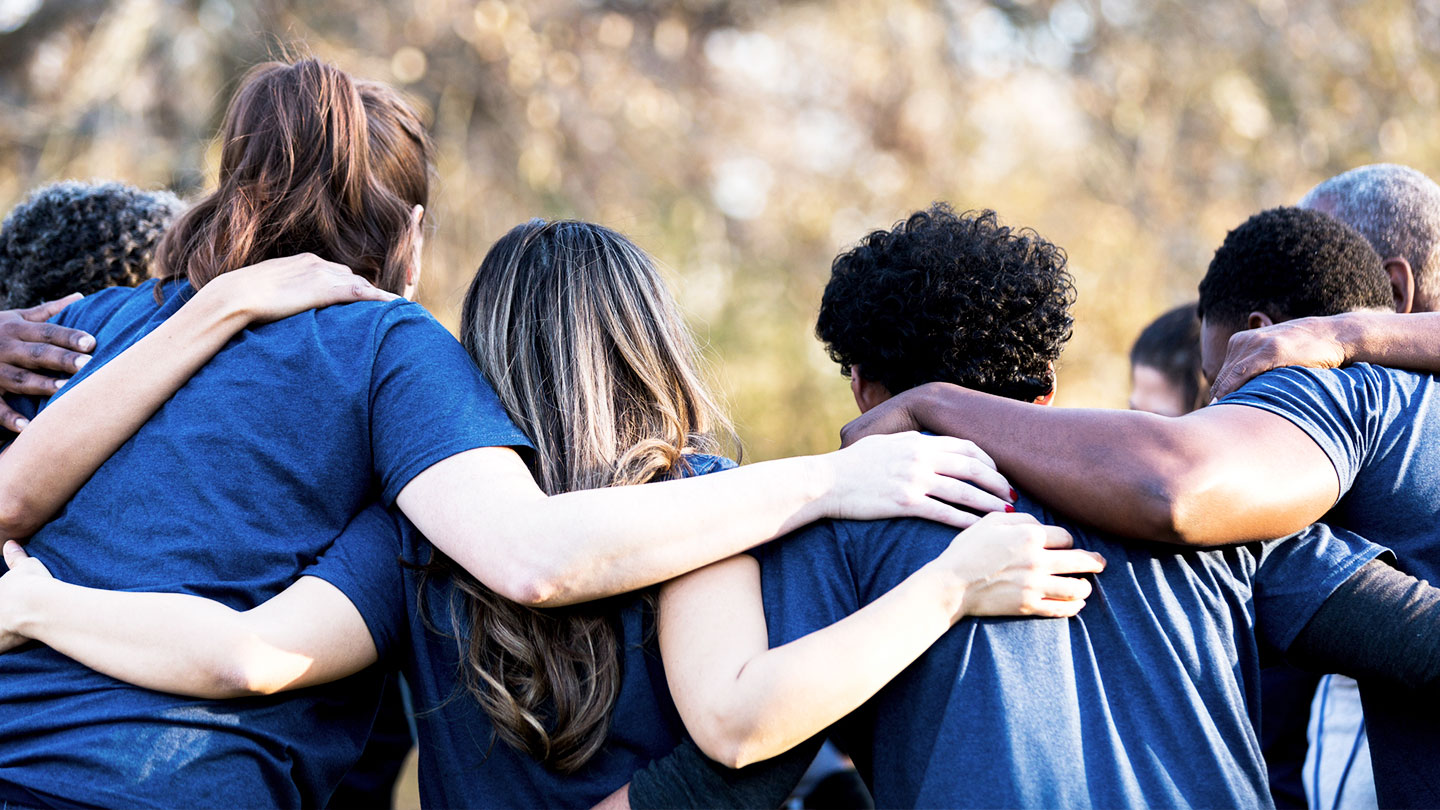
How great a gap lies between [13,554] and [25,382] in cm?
49

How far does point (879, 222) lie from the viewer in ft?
25.9

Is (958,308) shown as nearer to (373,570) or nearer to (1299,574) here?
(1299,574)

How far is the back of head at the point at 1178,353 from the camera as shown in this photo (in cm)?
396

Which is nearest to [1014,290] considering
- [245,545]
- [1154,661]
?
[1154,661]

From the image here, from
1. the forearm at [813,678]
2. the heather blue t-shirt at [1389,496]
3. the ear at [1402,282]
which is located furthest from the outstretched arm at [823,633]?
the ear at [1402,282]

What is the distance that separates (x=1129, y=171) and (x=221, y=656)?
7642 millimetres

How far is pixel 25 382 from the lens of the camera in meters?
2.25

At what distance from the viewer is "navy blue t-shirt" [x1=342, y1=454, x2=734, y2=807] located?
1.84 meters

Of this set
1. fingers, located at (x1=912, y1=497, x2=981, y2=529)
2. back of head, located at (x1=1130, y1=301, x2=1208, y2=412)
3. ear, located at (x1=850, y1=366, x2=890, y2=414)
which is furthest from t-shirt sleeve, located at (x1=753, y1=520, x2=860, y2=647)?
back of head, located at (x1=1130, y1=301, x2=1208, y2=412)

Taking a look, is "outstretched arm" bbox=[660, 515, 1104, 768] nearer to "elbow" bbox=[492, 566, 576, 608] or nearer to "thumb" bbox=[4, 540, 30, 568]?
"elbow" bbox=[492, 566, 576, 608]

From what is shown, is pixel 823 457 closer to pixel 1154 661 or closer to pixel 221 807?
pixel 1154 661

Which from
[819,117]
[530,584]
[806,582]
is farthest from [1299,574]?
[819,117]

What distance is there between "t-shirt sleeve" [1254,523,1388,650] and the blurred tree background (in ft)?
16.0

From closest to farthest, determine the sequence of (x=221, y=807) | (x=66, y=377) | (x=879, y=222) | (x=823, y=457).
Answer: (x=221, y=807) → (x=823, y=457) → (x=66, y=377) → (x=879, y=222)
